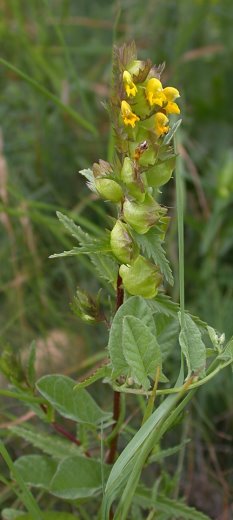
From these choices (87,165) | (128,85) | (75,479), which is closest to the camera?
(128,85)

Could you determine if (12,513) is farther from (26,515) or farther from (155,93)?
(155,93)

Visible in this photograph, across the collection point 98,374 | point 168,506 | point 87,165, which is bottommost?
point 168,506

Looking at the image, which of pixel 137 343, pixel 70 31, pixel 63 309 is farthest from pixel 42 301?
pixel 70 31

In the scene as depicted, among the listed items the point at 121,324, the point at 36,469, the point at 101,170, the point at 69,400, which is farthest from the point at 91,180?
the point at 36,469

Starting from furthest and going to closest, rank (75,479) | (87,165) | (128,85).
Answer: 1. (87,165)
2. (75,479)
3. (128,85)


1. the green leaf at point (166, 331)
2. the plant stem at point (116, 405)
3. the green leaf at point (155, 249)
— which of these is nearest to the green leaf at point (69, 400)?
the plant stem at point (116, 405)

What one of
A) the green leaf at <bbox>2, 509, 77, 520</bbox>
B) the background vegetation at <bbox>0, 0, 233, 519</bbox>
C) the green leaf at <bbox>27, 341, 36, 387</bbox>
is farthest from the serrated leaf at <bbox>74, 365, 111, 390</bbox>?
the background vegetation at <bbox>0, 0, 233, 519</bbox>

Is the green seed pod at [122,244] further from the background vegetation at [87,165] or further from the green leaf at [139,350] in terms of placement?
the background vegetation at [87,165]

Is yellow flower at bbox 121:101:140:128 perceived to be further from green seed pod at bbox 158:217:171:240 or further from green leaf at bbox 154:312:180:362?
green leaf at bbox 154:312:180:362
